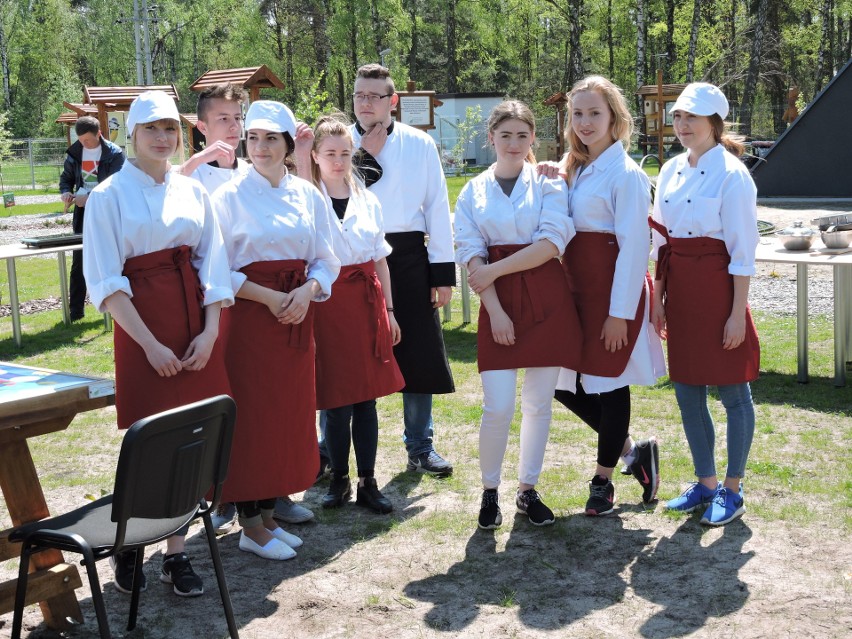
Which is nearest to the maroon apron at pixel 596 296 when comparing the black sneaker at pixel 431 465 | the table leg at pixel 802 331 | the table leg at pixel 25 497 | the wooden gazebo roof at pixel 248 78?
the black sneaker at pixel 431 465

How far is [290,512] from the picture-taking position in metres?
4.35

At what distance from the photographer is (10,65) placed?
5206 cm

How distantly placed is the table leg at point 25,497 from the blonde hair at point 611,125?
240cm

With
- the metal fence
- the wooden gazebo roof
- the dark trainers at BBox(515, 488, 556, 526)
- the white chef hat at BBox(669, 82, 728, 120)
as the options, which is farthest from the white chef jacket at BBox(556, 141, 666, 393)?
the metal fence

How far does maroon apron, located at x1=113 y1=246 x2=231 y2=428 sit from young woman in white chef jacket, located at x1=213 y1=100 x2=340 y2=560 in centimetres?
25

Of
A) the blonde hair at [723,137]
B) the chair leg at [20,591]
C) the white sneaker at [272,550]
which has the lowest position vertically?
the white sneaker at [272,550]

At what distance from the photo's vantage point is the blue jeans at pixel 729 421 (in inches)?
162

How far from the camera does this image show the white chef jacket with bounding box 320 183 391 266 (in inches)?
165

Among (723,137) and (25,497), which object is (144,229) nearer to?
(25,497)

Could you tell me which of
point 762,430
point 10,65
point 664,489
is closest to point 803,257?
point 762,430

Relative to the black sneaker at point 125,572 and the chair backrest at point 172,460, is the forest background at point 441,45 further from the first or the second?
the chair backrest at point 172,460

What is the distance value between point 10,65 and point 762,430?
179 feet

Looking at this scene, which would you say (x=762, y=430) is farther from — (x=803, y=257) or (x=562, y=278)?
(x=562, y=278)

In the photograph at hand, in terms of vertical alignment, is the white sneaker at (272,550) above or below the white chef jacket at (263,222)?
below
